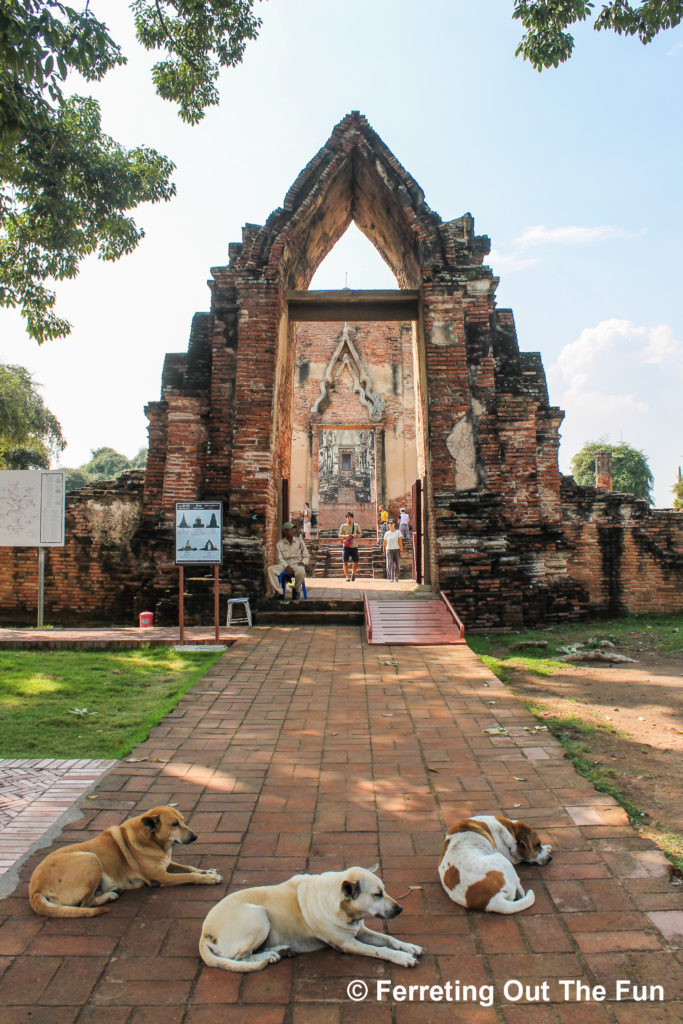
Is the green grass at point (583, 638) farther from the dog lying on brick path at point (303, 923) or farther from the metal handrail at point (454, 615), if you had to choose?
the dog lying on brick path at point (303, 923)

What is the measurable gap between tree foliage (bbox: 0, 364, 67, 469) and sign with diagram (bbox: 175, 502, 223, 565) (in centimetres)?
1236

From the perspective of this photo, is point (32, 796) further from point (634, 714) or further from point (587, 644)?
point (587, 644)

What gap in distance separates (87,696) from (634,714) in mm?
4504

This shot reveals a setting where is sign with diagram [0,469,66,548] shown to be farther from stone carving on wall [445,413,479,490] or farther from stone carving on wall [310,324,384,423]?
stone carving on wall [310,324,384,423]

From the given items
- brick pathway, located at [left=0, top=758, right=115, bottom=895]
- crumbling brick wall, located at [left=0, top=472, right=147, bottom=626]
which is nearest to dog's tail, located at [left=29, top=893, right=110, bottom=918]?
brick pathway, located at [left=0, top=758, right=115, bottom=895]

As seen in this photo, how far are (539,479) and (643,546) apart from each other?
207 cm

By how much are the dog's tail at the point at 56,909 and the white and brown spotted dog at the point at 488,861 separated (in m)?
1.38

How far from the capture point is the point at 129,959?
238 cm

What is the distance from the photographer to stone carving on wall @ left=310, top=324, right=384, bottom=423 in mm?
23328

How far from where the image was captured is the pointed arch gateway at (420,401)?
9.52 metres

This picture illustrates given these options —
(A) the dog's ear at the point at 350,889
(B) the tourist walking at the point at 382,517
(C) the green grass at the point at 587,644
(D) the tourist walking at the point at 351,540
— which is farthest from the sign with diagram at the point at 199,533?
(B) the tourist walking at the point at 382,517

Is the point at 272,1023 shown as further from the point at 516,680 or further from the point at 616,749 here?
the point at 516,680

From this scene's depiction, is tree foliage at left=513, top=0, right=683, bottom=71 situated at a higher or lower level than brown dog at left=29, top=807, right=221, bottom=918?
higher

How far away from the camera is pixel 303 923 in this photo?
2.40 m
